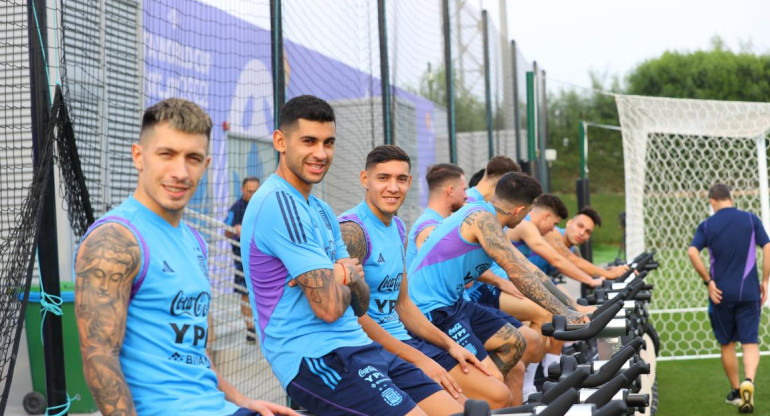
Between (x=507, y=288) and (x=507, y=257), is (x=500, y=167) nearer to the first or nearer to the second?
(x=507, y=288)

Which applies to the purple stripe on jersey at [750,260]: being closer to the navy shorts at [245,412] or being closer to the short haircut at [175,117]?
the navy shorts at [245,412]

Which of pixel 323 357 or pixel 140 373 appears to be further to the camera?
pixel 323 357

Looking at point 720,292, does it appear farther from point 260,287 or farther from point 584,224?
point 260,287

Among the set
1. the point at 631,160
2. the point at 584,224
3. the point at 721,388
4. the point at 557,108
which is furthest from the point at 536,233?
the point at 557,108

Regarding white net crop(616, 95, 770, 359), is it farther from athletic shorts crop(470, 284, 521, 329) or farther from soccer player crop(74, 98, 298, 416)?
soccer player crop(74, 98, 298, 416)

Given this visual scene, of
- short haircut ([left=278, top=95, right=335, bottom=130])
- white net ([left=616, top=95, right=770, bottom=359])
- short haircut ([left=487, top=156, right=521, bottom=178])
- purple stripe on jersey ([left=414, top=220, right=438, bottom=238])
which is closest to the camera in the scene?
short haircut ([left=278, top=95, right=335, bottom=130])

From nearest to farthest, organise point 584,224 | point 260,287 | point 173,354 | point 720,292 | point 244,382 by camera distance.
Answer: point 173,354, point 260,287, point 244,382, point 720,292, point 584,224

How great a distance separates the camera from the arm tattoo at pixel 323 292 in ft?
9.75

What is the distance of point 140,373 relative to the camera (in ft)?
7.47

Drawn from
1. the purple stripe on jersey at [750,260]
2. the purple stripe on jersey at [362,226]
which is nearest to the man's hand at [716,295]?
the purple stripe on jersey at [750,260]

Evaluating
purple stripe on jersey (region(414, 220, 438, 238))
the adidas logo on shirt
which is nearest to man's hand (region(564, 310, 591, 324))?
purple stripe on jersey (region(414, 220, 438, 238))

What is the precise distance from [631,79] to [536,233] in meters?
37.9

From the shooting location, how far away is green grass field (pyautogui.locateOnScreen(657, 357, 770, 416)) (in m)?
7.41

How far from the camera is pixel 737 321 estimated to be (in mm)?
7910
